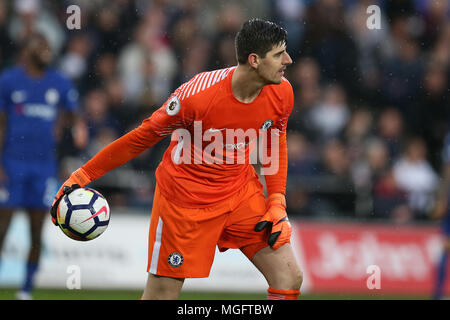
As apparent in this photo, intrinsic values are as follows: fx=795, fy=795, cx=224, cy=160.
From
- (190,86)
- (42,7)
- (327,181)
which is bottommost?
(327,181)

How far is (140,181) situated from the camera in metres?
9.70

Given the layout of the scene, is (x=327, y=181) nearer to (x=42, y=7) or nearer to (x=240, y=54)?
(x=42, y=7)

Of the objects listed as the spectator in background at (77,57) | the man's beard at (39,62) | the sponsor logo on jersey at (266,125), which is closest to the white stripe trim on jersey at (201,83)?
the sponsor logo on jersey at (266,125)

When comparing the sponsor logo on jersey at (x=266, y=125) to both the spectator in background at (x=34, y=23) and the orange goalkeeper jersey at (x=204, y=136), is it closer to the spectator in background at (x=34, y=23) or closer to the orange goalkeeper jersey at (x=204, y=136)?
the orange goalkeeper jersey at (x=204, y=136)

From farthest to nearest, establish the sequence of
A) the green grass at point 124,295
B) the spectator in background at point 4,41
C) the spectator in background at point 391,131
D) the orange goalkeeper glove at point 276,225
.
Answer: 1. the spectator in background at point 391,131
2. the spectator in background at point 4,41
3. the green grass at point 124,295
4. the orange goalkeeper glove at point 276,225

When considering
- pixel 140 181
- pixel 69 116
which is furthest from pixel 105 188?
pixel 69 116

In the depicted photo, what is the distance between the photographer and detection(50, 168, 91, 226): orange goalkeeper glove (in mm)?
4617

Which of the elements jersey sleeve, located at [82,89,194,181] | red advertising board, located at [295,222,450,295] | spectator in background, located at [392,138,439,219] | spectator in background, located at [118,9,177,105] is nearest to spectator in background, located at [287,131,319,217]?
red advertising board, located at [295,222,450,295]

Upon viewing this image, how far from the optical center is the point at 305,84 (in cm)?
1047

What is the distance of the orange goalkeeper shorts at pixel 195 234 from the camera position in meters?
4.76

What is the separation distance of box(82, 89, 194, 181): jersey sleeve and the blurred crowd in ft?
15.4

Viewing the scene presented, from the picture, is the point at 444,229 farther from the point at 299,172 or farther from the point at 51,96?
the point at 51,96

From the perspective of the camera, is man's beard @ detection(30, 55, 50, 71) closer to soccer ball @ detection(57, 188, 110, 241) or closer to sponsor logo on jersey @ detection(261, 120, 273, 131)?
soccer ball @ detection(57, 188, 110, 241)

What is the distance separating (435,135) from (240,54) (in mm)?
7118
